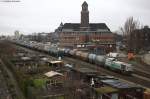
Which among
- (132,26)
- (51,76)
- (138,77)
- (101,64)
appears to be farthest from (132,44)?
(51,76)

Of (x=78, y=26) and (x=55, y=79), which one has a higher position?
(x=78, y=26)

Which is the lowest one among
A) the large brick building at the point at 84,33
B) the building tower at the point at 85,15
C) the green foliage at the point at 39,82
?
the green foliage at the point at 39,82

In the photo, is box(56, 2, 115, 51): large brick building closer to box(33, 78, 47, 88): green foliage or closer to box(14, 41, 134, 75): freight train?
box(14, 41, 134, 75): freight train

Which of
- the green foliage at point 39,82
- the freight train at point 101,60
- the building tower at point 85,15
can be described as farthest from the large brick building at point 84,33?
the green foliage at point 39,82

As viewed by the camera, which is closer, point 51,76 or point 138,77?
point 51,76

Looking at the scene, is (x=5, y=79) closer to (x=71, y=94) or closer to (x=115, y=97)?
(x=71, y=94)

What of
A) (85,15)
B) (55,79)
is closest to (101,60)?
(55,79)

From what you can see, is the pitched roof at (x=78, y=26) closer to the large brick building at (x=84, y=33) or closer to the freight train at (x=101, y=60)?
the large brick building at (x=84, y=33)

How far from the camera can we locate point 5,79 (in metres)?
52.7

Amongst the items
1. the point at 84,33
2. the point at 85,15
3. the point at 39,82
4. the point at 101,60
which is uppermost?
the point at 85,15

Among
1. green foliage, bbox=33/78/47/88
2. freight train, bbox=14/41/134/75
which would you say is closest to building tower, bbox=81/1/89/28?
freight train, bbox=14/41/134/75

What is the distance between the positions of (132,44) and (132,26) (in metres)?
11.1

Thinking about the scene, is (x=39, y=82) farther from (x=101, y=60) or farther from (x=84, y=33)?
(x=84, y=33)

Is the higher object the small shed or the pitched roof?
the pitched roof
